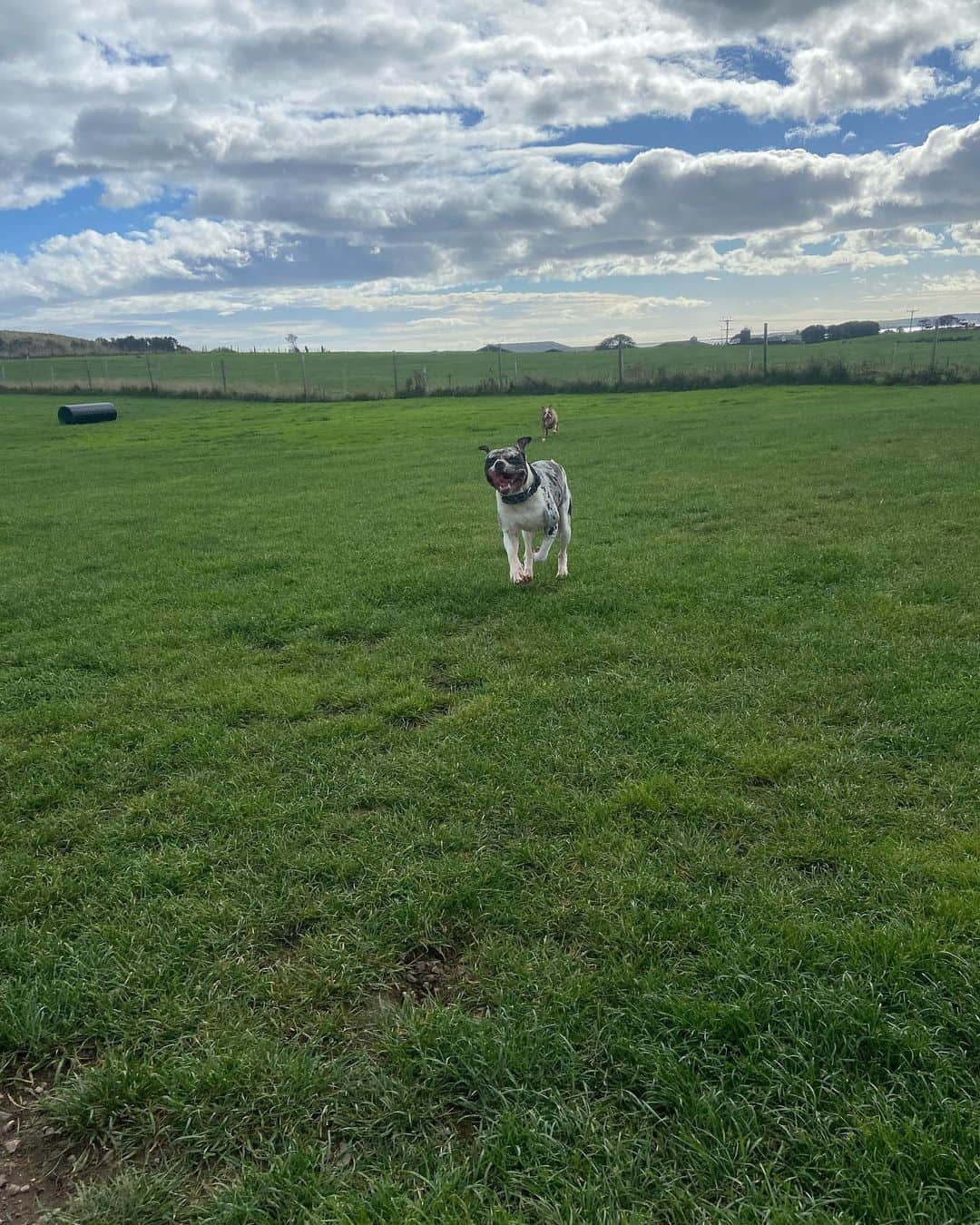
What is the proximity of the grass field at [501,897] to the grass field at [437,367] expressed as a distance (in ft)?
121

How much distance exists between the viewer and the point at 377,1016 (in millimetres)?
2934

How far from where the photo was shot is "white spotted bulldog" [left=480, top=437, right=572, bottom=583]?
7723mm

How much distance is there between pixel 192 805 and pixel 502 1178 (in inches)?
107

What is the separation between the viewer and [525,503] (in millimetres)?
7973

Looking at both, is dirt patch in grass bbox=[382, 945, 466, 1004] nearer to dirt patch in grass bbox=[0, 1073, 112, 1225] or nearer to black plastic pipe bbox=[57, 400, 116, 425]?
dirt patch in grass bbox=[0, 1073, 112, 1225]

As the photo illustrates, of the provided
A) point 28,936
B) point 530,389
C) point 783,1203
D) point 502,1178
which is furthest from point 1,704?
point 530,389

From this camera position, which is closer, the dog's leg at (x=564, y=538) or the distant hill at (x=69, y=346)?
the dog's leg at (x=564, y=538)

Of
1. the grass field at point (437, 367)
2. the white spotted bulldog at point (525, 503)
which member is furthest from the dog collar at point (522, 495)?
the grass field at point (437, 367)

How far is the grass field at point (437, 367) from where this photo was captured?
4450cm

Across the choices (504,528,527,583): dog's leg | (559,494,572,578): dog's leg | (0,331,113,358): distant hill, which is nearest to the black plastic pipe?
(559,494,572,578): dog's leg

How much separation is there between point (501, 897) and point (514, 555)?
5175mm

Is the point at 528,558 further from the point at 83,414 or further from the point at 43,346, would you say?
the point at 43,346

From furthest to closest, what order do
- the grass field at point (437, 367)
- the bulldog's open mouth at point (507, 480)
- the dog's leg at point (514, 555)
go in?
the grass field at point (437, 367), the dog's leg at point (514, 555), the bulldog's open mouth at point (507, 480)

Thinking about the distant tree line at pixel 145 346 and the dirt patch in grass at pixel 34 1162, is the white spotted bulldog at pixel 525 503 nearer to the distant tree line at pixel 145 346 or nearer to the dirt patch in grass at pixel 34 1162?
the dirt patch in grass at pixel 34 1162
